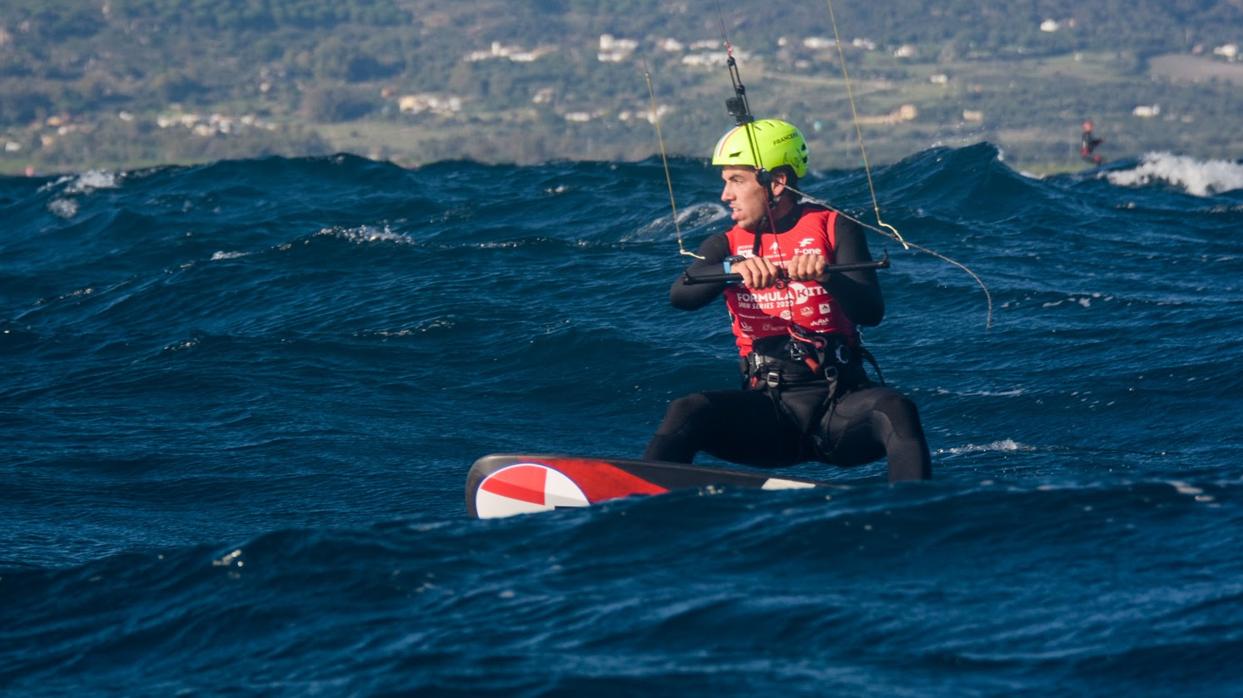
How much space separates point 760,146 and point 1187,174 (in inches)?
786

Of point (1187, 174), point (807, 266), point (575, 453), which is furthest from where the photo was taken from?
point (1187, 174)

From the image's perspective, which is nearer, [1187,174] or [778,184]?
[778,184]

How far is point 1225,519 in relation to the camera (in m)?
7.41

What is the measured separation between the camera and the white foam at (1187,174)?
26453 millimetres

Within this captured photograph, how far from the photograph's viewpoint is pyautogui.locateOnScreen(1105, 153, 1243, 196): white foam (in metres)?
26.5

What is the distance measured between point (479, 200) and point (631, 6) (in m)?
125

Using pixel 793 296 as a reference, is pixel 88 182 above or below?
above

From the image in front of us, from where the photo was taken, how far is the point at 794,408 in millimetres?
8758

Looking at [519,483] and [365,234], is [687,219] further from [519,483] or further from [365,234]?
[519,483]

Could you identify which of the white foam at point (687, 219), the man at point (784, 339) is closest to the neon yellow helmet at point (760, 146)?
the man at point (784, 339)

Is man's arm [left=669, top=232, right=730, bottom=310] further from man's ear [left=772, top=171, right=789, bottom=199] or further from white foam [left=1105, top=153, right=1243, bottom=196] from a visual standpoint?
white foam [left=1105, top=153, right=1243, bottom=196]

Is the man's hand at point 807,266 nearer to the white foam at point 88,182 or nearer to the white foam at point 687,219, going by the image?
the white foam at point 687,219

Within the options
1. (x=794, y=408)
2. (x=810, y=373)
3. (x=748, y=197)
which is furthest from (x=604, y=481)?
(x=748, y=197)

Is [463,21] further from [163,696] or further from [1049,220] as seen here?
[163,696]
